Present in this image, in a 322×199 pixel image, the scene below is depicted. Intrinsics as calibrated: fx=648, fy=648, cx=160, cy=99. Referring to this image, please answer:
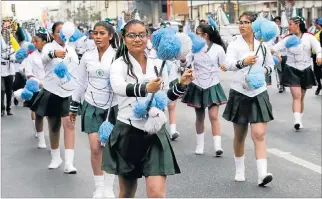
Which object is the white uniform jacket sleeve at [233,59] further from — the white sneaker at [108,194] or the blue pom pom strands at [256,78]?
Result: the white sneaker at [108,194]

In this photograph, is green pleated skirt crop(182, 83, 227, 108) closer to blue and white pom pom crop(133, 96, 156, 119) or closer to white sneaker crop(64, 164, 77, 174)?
white sneaker crop(64, 164, 77, 174)

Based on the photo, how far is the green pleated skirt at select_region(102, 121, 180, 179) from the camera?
4.75 metres

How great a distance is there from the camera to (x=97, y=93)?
6383mm

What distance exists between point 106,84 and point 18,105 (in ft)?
32.5

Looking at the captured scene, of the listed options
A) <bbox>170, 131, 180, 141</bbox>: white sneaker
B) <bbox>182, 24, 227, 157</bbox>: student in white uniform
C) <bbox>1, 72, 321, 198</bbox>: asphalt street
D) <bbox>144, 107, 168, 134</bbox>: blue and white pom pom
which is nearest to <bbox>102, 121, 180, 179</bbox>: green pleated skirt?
<bbox>144, 107, 168, 134</bbox>: blue and white pom pom

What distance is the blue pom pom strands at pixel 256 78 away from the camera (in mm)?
6578

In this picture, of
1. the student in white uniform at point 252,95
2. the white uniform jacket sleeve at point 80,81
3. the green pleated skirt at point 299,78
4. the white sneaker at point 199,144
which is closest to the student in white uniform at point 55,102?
the white uniform jacket sleeve at point 80,81

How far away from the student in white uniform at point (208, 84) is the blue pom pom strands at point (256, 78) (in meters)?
2.01

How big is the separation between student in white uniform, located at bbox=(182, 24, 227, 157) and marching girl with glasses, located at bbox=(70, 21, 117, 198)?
7.94ft

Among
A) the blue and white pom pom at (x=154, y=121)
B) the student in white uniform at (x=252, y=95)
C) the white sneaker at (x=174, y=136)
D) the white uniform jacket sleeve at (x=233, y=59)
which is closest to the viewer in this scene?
the blue and white pom pom at (x=154, y=121)

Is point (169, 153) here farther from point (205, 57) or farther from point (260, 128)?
point (205, 57)

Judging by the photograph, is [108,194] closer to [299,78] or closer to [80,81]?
[80,81]

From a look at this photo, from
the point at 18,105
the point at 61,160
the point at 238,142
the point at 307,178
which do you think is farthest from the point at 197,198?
the point at 18,105

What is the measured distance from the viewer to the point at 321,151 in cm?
891
